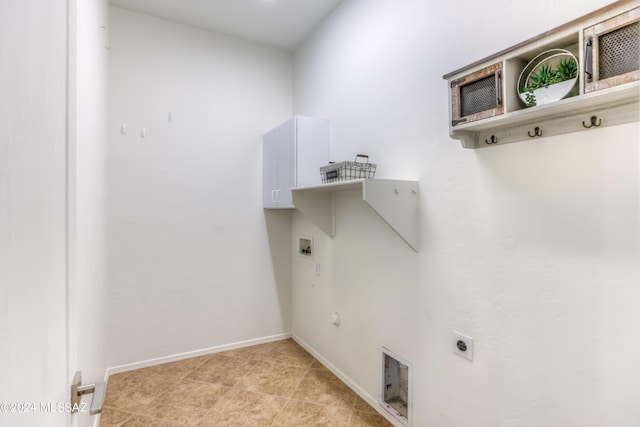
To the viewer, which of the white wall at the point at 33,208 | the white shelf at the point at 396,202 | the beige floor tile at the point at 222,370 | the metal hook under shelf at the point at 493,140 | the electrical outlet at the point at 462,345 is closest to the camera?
the white wall at the point at 33,208

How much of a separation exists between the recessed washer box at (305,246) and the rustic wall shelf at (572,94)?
1.87 metres

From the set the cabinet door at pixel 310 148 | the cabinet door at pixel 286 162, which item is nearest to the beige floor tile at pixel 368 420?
the cabinet door at pixel 286 162

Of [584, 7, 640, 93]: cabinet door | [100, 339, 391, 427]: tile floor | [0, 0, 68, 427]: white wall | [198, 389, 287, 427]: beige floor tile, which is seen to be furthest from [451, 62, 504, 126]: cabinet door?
[198, 389, 287, 427]: beige floor tile

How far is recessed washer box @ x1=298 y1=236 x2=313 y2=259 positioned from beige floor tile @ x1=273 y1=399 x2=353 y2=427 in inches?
49.4

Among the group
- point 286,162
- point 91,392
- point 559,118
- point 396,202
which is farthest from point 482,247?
point 286,162

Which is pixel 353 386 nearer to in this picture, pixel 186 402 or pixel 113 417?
pixel 186 402

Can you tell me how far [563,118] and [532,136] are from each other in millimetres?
121

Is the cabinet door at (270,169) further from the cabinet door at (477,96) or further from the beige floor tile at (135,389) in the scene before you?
the cabinet door at (477,96)

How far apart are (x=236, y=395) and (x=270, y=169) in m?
1.96

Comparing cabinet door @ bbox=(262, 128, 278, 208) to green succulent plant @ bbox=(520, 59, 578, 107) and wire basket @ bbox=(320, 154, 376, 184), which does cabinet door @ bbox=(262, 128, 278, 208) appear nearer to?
wire basket @ bbox=(320, 154, 376, 184)

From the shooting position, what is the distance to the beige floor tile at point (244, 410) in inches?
82.8

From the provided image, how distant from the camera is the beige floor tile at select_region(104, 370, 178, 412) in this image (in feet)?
7.58

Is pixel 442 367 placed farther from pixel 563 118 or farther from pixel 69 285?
pixel 69 285

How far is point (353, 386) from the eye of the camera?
2459mm
